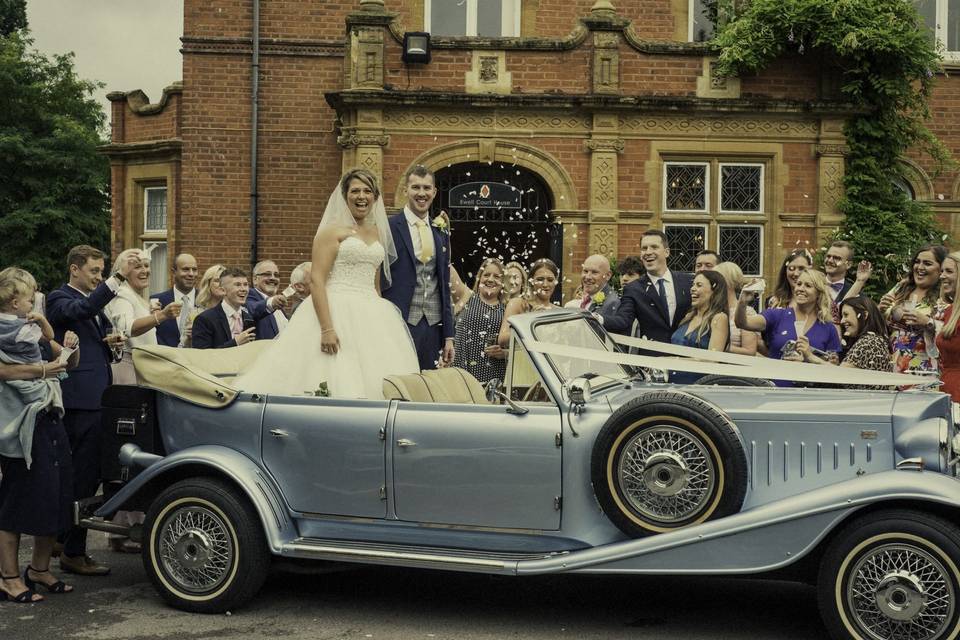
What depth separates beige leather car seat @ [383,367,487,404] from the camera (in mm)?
5820

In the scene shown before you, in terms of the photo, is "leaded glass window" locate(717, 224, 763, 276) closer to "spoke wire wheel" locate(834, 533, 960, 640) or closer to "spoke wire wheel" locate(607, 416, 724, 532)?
"spoke wire wheel" locate(607, 416, 724, 532)

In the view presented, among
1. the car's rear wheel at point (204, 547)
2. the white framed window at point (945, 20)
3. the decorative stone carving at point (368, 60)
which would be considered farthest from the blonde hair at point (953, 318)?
the white framed window at point (945, 20)

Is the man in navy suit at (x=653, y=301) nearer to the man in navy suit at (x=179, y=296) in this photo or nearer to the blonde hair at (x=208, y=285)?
the blonde hair at (x=208, y=285)

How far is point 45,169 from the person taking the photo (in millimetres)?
36438

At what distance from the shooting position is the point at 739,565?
16.3ft

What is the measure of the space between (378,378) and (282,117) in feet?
34.5

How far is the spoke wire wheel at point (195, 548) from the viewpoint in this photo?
5754 mm

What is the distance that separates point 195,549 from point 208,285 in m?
3.19

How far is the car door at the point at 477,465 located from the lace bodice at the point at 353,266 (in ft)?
4.43

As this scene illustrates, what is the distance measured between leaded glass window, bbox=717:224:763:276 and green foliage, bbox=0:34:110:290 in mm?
25127

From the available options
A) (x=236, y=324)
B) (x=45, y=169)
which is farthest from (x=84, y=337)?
(x=45, y=169)

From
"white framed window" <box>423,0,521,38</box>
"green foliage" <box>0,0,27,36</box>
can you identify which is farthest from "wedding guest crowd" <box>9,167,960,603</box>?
"green foliage" <box>0,0,27,36</box>

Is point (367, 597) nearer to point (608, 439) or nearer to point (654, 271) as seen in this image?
point (608, 439)

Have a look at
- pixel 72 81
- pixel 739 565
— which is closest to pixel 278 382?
pixel 739 565
